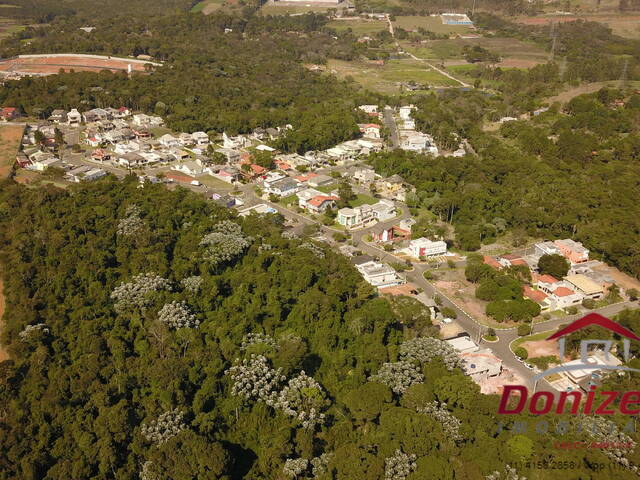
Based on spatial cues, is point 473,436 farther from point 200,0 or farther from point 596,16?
point 200,0

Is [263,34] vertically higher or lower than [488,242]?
higher


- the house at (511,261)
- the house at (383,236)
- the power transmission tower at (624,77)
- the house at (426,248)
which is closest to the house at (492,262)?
the house at (511,261)

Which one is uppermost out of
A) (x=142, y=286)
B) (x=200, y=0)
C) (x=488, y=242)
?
(x=200, y=0)

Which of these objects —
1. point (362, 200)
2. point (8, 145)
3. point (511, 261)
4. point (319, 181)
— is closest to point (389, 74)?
point (319, 181)

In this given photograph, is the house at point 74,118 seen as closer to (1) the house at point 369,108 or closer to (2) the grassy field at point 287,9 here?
(1) the house at point 369,108

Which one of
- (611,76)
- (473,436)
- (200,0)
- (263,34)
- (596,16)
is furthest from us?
(200,0)

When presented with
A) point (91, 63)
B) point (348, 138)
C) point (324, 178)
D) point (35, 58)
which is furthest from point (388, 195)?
point (35, 58)

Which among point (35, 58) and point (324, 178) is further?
point (35, 58)
